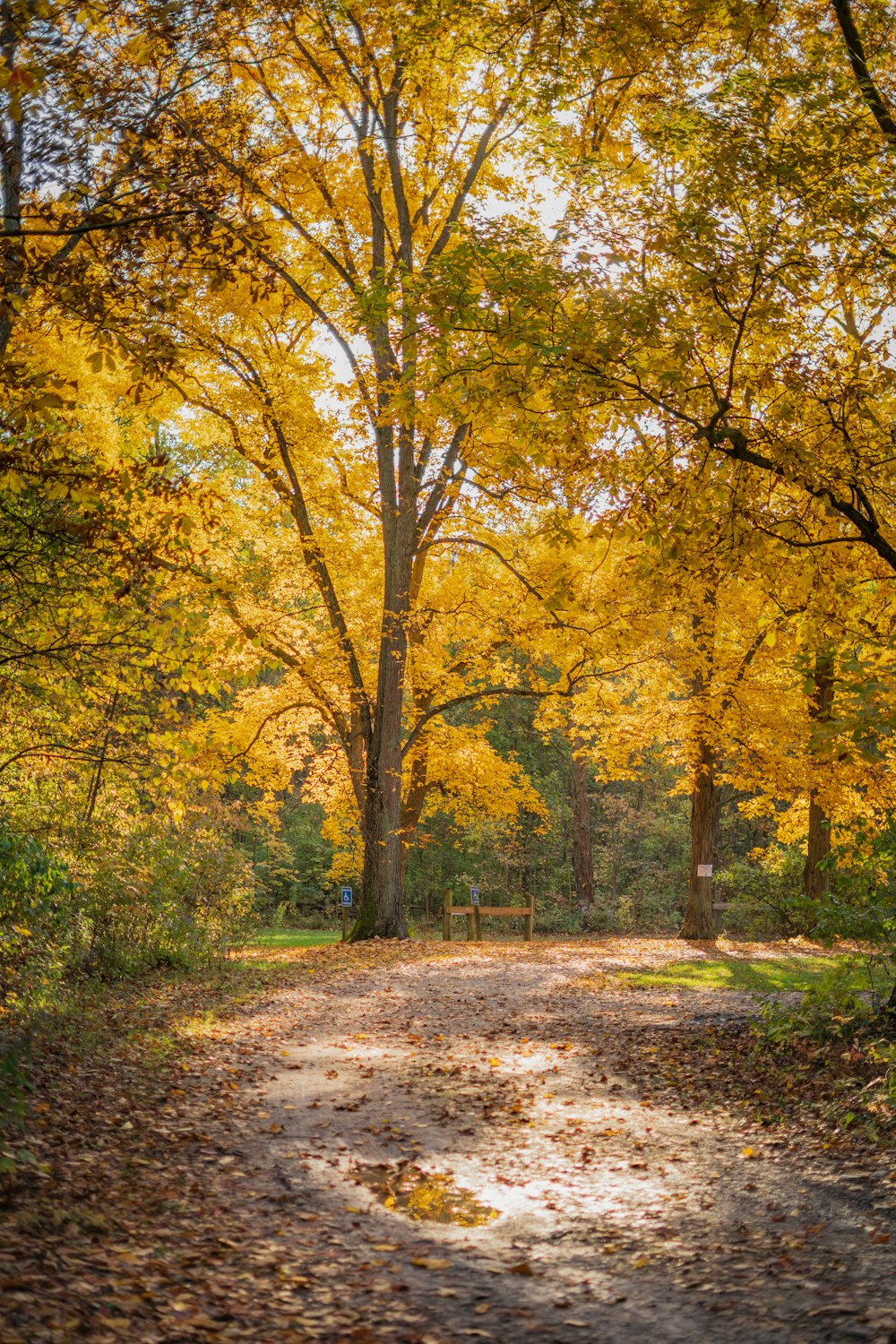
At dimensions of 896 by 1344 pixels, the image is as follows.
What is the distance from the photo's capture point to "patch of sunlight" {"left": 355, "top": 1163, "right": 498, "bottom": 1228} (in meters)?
4.73

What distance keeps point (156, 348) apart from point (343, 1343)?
4.71 m

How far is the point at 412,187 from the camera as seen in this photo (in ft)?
55.4

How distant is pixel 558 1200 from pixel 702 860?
16.4 metres

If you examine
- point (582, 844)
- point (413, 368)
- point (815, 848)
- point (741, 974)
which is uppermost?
point (413, 368)

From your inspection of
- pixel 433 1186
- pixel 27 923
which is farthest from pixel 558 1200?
pixel 27 923

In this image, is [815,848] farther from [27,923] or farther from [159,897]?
[27,923]

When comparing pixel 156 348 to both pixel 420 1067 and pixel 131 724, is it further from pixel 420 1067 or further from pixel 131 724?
pixel 420 1067

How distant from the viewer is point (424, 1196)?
499 cm

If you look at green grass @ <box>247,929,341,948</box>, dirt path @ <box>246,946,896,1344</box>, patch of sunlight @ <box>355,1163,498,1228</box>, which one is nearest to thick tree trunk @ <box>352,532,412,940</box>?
dirt path @ <box>246,946,896,1344</box>

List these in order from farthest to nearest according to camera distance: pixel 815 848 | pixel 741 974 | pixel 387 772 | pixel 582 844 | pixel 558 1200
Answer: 1. pixel 582 844
2. pixel 815 848
3. pixel 387 772
4. pixel 741 974
5. pixel 558 1200

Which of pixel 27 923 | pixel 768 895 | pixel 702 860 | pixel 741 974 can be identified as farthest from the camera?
pixel 768 895

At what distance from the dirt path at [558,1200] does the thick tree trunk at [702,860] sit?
1217cm

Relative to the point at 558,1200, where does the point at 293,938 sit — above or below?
below

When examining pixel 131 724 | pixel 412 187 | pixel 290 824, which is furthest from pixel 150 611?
pixel 290 824
